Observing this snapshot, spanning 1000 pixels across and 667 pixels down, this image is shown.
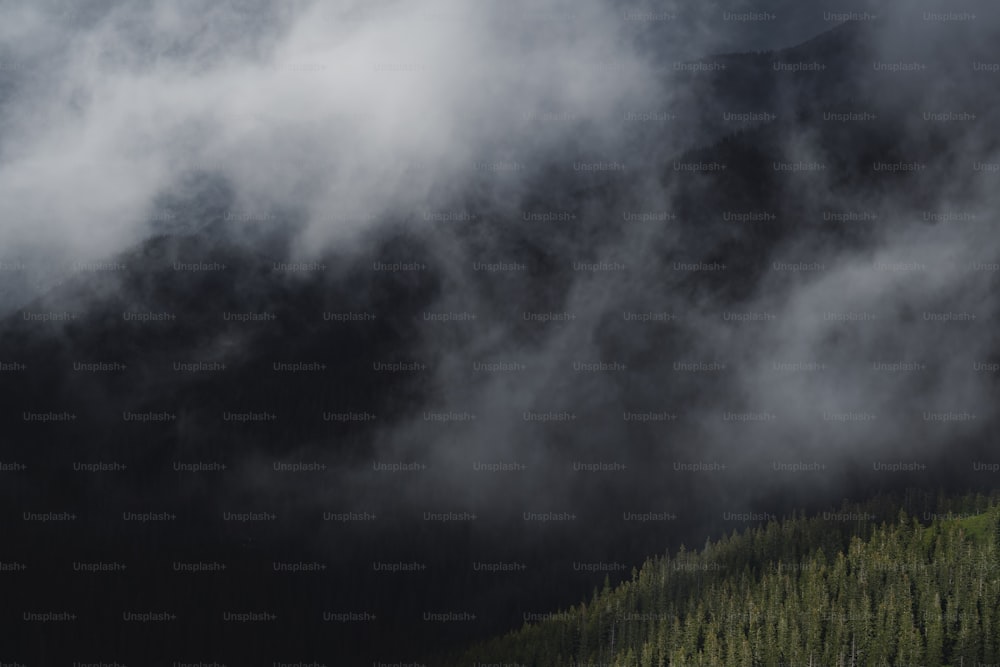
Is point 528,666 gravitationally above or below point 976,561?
below

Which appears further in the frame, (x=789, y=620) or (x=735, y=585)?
(x=735, y=585)

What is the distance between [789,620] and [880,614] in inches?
538

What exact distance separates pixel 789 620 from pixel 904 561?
24.7 meters

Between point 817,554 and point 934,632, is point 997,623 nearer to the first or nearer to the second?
point 934,632

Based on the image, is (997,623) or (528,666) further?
(528,666)

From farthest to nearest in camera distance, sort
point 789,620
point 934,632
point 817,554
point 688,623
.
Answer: point 817,554, point 688,623, point 789,620, point 934,632

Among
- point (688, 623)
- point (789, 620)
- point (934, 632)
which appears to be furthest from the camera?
point (688, 623)

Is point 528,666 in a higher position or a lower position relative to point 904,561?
lower

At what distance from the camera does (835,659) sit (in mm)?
156625

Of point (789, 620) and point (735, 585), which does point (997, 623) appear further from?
point (735, 585)

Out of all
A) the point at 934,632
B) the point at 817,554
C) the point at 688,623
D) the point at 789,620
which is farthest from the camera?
the point at 817,554

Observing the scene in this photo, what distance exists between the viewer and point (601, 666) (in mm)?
188500

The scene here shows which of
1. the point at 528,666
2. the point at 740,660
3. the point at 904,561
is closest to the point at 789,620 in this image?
the point at 740,660

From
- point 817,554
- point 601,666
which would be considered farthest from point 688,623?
point 817,554
